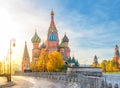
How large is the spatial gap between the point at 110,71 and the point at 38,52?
50.4 meters

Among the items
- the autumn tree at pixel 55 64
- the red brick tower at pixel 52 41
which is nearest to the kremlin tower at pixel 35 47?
the red brick tower at pixel 52 41

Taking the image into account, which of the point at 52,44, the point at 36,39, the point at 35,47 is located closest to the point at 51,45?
the point at 52,44

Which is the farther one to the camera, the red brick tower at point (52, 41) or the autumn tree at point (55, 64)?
the red brick tower at point (52, 41)

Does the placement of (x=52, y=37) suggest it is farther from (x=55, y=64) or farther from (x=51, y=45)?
(x=55, y=64)

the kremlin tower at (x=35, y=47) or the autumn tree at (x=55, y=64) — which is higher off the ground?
the kremlin tower at (x=35, y=47)

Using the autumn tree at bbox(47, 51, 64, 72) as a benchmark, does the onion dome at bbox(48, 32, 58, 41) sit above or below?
above

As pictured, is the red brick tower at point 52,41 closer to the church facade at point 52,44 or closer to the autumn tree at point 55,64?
the church facade at point 52,44

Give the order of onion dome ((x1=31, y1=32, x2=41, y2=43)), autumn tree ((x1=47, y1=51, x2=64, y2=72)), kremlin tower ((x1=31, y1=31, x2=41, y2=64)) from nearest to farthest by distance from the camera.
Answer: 1. autumn tree ((x1=47, y1=51, x2=64, y2=72))
2. kremlin tower ((x1=31, y1=31, x2=41, y2=64))
3. onion dome ((x1=31, y1=32, x2=41, y2=43))

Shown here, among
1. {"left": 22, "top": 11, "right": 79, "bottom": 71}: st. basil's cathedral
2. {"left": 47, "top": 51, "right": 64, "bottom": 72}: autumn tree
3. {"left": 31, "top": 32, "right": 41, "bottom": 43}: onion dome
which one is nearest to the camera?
{"left": 47, "top": 51, "right": 64, "bottom": 72}: autumn tree

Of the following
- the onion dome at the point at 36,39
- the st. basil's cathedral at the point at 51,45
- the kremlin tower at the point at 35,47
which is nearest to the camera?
the st. basil's cathedral at the point at 51,45

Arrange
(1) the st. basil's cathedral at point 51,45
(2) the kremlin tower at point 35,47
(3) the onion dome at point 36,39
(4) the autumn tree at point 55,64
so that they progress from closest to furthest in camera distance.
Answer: (4) the autumn tree at point 55,64
(1) the st. basil's cathedral at point 51,45
(2) the kremlin tower at point 35,47
(3) the onion dome at point 36,39

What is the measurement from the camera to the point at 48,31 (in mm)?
169000

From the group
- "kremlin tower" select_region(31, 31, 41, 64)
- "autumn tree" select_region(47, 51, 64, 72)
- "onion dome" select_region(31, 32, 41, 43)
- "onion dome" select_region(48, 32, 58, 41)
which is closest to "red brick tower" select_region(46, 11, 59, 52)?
"onion dome" select_region(48, 32, 58, 41)

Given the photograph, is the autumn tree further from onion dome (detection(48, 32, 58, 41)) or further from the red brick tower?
onion dome (detection(48, 32, 58, 41))
